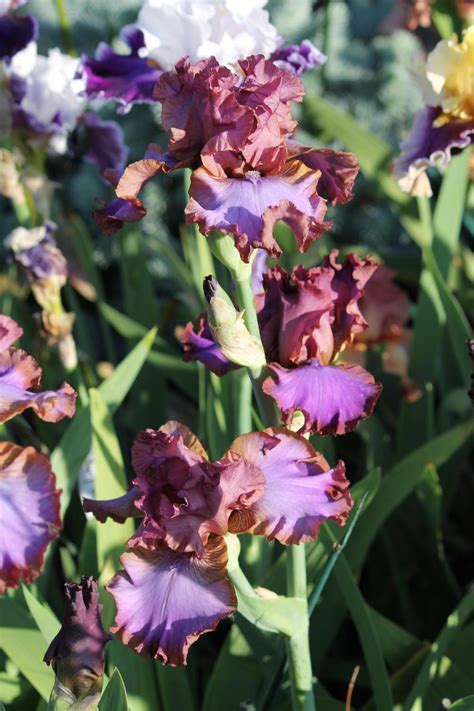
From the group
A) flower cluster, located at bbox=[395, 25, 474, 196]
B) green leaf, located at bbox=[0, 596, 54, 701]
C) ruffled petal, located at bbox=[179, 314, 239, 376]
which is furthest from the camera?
flower cluster, located at bbox=[395, 25, 474, 196]

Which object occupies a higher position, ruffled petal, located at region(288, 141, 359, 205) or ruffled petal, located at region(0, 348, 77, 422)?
ruffled petal, located at region(288, 141, 359, 205)

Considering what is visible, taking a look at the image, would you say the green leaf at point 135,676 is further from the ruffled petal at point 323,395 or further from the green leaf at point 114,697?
the ruffled petal at point 323,395

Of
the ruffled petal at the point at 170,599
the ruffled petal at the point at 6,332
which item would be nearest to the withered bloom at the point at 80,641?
the ruffled petal at the point at 170,599

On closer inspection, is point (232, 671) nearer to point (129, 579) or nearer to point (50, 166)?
point (129, 579)

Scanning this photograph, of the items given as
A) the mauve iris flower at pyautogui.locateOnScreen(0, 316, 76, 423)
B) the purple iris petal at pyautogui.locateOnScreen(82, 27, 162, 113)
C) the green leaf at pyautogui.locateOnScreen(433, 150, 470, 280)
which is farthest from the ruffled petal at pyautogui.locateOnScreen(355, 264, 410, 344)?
the mauve iris flower at pyautogui.locateOnScreen(0, 316, 76, 423)

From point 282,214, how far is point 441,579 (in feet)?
3.01

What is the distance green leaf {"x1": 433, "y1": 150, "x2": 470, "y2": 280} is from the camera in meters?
1.57

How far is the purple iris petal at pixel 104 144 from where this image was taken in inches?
59.7

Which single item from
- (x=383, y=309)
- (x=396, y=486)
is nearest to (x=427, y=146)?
(x=383, y=309)

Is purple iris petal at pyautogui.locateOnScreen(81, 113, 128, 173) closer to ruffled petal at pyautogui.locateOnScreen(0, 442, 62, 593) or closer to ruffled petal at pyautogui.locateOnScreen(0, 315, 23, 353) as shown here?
ruffled petal at pyautogui.locateOnScreen(0, 315, 23, 353)

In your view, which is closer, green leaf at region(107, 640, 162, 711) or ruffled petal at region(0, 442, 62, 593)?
ruffled petal at region(0, 442, 62, 593)

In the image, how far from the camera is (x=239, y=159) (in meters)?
0.76

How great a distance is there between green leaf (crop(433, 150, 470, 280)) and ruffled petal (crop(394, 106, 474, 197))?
244mm

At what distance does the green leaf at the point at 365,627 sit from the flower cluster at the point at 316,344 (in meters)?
0.28
